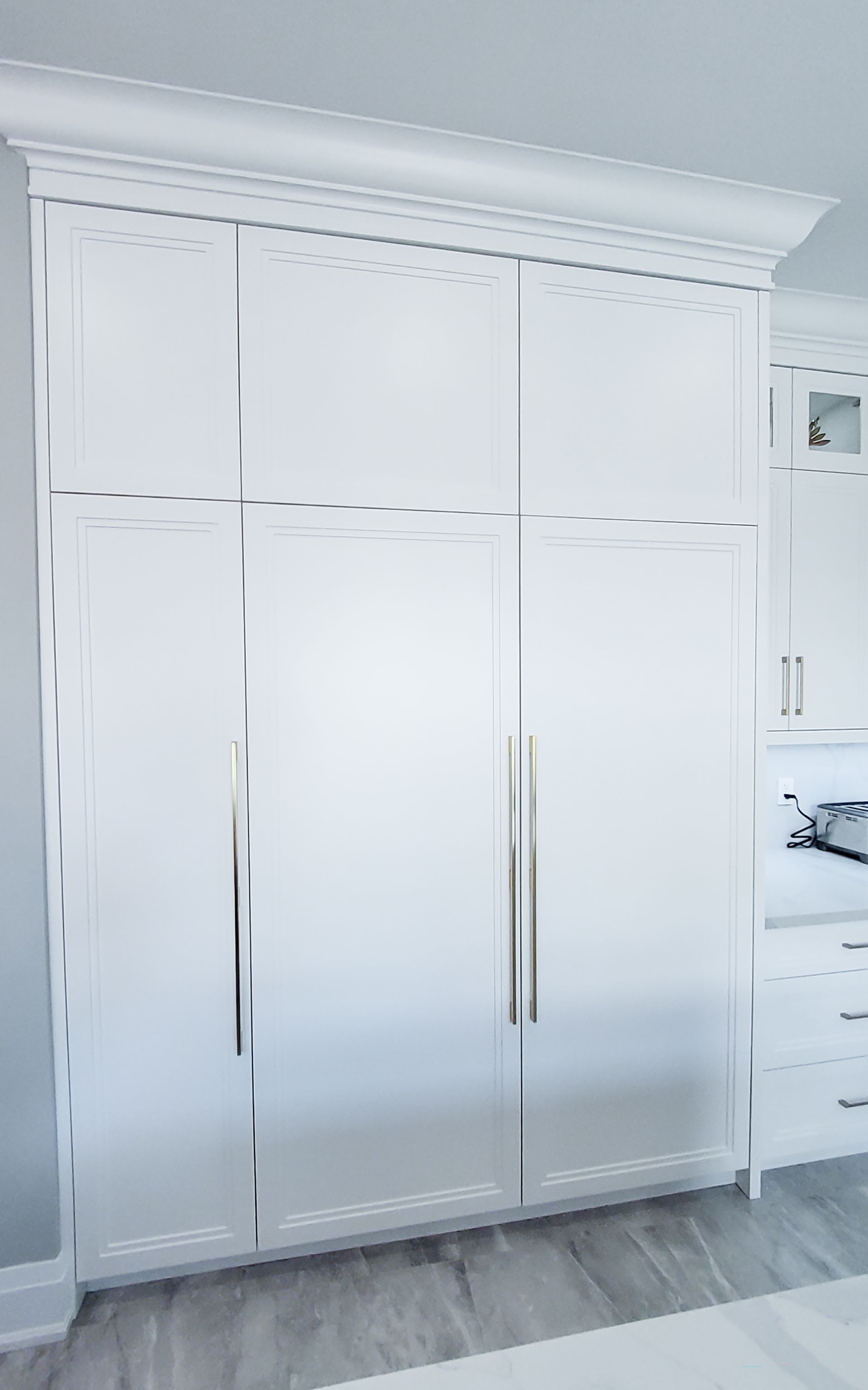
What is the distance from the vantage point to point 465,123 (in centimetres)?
174

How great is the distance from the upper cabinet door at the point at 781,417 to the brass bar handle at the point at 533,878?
4.75ft

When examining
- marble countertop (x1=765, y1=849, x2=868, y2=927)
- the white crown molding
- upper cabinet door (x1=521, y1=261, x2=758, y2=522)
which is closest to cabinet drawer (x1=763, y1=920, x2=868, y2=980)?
marble countertop (x1=765, y1=849, x2=868, y2=927)

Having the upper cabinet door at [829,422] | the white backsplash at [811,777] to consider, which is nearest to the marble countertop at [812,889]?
the white backsplash at [811,777]

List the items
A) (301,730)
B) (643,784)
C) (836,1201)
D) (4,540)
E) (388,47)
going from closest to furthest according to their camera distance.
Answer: (388,47)
(4,540)
(301,730)
(643,784)
(836,1201)

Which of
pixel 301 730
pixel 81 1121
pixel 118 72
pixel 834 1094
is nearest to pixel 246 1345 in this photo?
pixel 81 1121

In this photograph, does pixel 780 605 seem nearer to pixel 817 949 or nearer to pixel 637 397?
pixel 637 397

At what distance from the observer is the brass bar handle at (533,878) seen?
2.01 metres

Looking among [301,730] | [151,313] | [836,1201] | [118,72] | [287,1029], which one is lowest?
[836,1201]

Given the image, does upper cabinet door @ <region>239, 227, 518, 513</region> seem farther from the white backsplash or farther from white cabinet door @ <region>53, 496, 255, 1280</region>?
the white backsplash

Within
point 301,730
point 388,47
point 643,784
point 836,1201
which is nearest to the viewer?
point 388,47

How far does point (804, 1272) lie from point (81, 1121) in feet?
5.95

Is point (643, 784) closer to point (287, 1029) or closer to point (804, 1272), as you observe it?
point (287, 1029)

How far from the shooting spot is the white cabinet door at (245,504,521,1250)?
187cm

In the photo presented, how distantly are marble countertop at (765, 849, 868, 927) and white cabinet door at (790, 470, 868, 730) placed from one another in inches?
19.4
